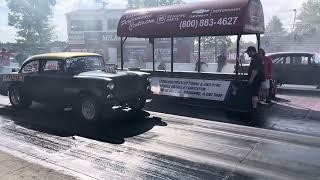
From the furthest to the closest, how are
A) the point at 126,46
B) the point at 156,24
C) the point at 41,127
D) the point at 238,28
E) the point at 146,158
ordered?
1. the point at 126,46
2. the point at 156,24
3. the point at 238,28
4. the point at 41,127
5. the point at 146,158

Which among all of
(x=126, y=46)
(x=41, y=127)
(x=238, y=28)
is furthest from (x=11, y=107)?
(x=126, y=46)

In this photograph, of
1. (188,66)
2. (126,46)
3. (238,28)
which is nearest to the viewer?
(238,28)

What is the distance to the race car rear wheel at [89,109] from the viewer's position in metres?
8.95

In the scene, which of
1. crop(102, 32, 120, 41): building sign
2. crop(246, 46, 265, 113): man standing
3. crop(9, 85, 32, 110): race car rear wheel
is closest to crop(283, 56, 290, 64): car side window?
crop(246, 46, 265, 113): man standing

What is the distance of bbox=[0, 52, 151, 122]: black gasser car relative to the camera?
351 inches

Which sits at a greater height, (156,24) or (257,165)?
(156,24)

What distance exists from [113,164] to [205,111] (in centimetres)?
521

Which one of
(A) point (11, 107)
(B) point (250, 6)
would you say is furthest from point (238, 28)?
(A) point (11, 107)

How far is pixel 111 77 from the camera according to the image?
8.88 meters

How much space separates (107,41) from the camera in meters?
38.9

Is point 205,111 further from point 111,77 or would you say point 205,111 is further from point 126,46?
point 126,46

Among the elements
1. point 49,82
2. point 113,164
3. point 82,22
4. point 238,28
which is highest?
point 82,22

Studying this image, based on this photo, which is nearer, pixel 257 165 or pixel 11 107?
pixel 257 165

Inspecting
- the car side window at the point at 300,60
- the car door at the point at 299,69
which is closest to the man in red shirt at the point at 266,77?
the car door at the point at 299,69
